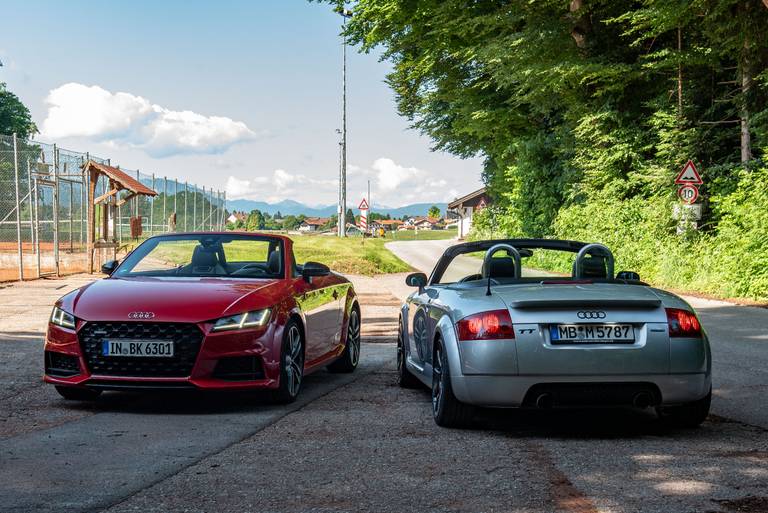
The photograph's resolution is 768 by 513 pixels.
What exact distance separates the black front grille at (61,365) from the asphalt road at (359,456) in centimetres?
29

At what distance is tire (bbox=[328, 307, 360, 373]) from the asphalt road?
109 cm

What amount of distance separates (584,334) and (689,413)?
3.37 feet

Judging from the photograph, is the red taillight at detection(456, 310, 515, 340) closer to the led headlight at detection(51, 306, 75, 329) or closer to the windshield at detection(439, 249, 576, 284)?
the windshield at detection(439, 249, 576, 284)

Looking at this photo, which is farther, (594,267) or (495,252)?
(495,252)

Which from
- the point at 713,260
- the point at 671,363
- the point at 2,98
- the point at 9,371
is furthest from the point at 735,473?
the point at 2,98

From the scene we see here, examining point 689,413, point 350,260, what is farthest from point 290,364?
point 350,260

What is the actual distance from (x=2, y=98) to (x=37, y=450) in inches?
2771

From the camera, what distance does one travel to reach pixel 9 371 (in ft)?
32.4

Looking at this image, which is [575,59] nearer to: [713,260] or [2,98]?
[713,260]

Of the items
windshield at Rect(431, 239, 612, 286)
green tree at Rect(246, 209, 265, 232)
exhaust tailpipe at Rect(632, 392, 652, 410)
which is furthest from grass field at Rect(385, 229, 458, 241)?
exhaust tailpipe at Rect(632, 392, 652, 410)

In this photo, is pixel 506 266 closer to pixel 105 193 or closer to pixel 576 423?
pixel 576 423

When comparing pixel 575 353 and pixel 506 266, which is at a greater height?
pixel 506 266

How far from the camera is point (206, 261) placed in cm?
891

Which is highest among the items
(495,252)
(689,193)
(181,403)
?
(689,193)
